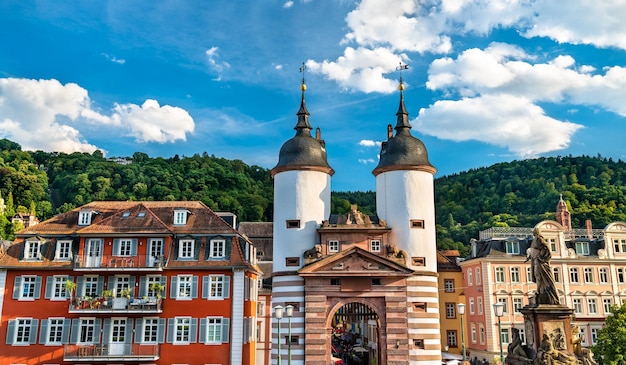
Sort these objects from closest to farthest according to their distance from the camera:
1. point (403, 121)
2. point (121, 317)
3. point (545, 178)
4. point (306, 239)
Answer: point (121, 317), point (306, 239), point (403, 121), point (545, 178)

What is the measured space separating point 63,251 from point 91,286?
345cm

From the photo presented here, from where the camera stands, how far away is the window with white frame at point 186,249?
1561 inches

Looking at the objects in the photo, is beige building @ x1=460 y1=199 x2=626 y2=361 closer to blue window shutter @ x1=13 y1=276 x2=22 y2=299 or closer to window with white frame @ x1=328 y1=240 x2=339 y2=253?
window with white frame @ x1=328 y1=240 x2=339 y2=253

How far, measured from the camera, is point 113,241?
39469 mm

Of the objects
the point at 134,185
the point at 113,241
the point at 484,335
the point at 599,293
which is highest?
the point at 134,185

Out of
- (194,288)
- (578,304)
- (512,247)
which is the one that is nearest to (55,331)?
(194,288)

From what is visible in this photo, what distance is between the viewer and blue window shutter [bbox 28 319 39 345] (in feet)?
123

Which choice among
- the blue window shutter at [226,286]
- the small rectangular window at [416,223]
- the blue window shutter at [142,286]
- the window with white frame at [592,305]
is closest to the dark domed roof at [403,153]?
the small rectangular window at [416,223]

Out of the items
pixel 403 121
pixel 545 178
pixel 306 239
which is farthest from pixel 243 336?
pixel 545 178

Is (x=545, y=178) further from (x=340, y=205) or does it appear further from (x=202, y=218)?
(x=202, y=218)

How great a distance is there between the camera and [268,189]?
99.2m

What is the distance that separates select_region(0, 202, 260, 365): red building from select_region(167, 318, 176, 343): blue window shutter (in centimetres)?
6

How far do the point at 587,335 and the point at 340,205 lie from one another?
47162 mm

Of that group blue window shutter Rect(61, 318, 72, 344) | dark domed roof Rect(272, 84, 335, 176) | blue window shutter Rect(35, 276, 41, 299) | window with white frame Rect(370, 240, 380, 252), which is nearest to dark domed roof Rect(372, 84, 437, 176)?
dark domed roof Rect(272, 84, 335, 176)
